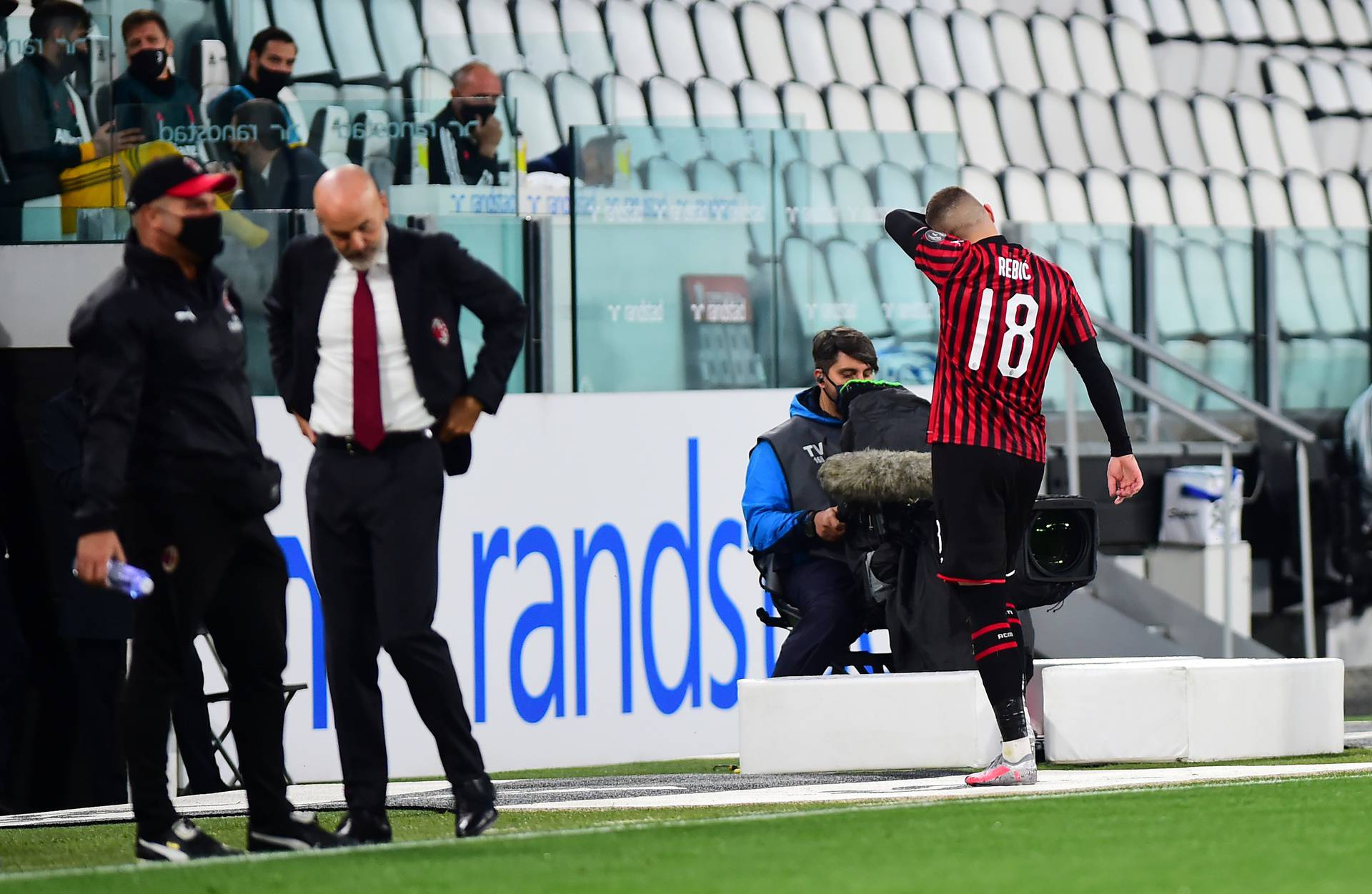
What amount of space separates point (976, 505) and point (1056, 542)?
1244 millimetres

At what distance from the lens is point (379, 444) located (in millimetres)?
4801

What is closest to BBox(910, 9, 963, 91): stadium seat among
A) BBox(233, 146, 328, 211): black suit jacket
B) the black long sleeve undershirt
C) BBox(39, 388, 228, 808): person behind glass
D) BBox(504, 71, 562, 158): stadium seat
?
BBox(504, 71, 562, 158): stadium seat

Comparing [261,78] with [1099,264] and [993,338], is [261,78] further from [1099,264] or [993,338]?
[1099,264]

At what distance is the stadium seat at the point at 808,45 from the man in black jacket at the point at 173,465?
38.1 ft

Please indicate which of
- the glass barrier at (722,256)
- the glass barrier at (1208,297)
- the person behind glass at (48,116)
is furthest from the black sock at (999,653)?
the glass barrier at (1208,297)

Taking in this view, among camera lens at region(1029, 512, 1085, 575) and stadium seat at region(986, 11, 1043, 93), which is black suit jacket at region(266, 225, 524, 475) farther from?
stadium seat at region(986, 11, 1043, 93)

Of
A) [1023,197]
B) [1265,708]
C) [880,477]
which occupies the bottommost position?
[1265,708]

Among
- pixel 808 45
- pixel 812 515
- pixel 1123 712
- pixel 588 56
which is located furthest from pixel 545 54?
pixel 808 45

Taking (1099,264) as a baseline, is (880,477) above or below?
below

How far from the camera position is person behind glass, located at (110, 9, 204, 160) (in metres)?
8.00

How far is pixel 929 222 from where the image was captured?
595cm

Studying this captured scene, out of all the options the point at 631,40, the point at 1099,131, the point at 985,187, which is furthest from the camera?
the point at 1099,131

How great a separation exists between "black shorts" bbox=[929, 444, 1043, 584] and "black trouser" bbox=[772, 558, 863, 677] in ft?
4.69

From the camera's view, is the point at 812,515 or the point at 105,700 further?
the point at 105,700
